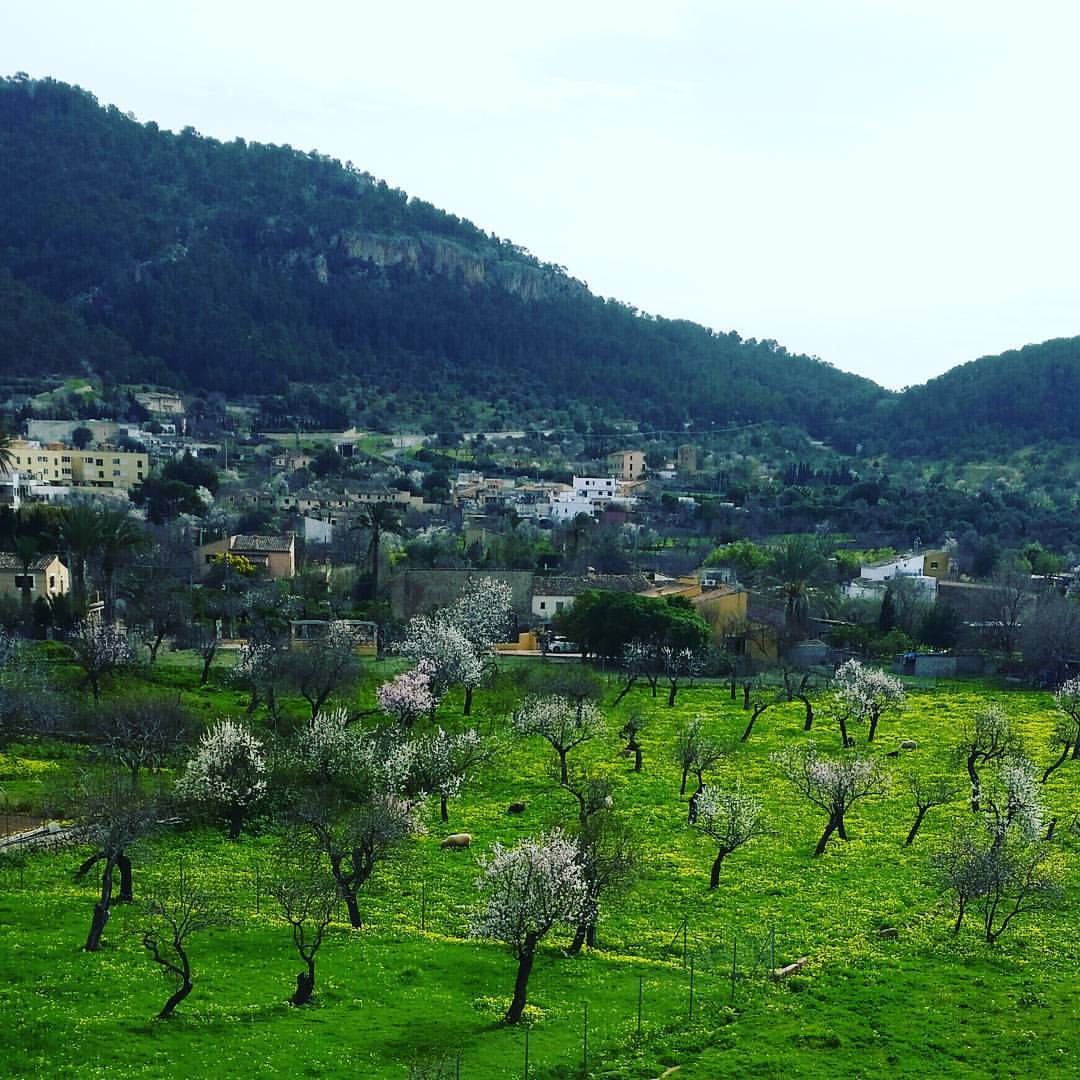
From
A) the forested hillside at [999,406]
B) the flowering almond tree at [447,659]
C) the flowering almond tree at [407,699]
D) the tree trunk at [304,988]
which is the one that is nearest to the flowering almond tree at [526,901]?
the tree trunk at [304,988]

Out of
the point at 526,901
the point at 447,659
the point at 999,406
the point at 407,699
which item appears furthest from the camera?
the point at 999,406

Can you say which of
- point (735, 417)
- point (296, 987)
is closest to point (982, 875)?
point (296, 987)

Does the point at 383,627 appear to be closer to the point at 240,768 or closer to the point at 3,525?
the point at 3,525

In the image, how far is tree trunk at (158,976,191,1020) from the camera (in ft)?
69.3

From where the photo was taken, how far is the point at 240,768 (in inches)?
1369

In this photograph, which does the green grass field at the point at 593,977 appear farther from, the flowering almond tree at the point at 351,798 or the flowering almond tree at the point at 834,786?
the flowering almond tree at the point at 351,798

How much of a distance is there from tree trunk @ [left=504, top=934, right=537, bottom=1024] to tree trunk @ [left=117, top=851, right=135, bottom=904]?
9.94m

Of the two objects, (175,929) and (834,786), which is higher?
(834,786)

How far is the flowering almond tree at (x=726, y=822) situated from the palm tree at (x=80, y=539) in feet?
107

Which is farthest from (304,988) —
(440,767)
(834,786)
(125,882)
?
(834,786)

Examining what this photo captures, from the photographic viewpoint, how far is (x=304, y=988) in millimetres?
22250

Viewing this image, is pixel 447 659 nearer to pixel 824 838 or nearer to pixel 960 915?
pixel 824 838

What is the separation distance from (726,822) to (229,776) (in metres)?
13.7

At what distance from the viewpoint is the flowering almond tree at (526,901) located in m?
22.7
